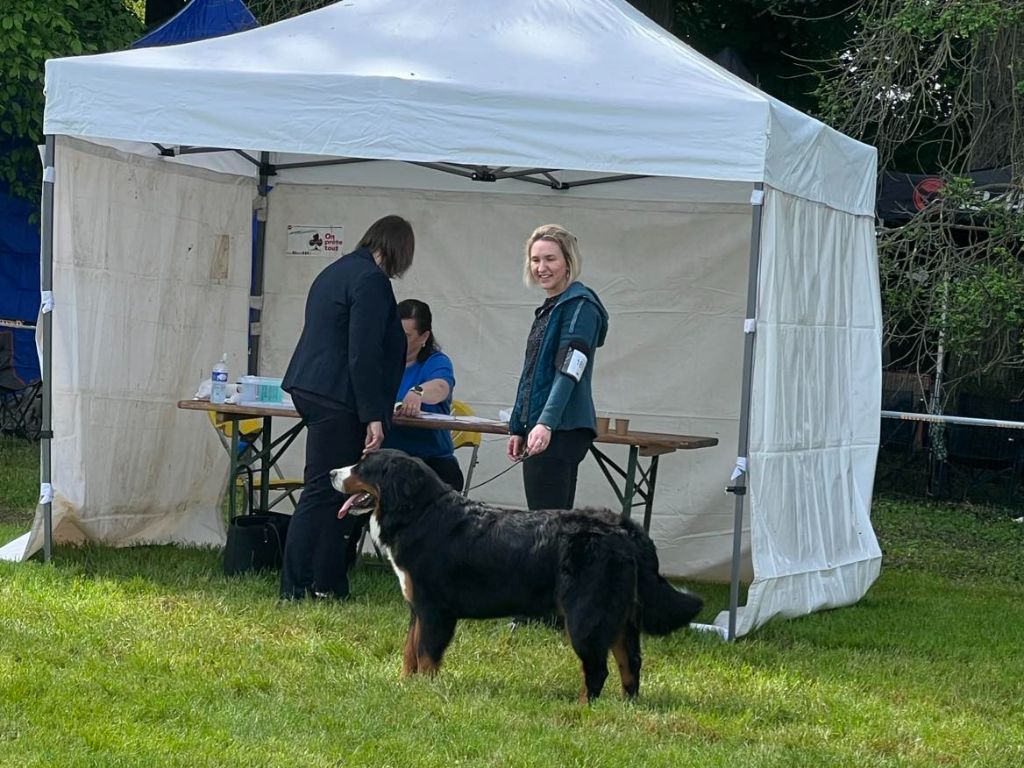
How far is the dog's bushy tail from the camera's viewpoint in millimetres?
4723

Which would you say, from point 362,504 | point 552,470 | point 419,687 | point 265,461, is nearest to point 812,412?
point 552,470

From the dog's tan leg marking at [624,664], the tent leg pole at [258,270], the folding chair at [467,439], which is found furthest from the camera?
the tent leg pole at [258,270]

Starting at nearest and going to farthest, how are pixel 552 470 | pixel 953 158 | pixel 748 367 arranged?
pixel 552 470
pixel 748 367
pixel 953 158

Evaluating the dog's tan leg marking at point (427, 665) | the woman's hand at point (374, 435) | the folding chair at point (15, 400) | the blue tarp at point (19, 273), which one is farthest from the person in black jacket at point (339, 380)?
the blue tarp at point (19, 273)

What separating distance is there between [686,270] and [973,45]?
310 centimetres

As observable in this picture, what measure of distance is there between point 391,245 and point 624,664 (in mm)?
2251

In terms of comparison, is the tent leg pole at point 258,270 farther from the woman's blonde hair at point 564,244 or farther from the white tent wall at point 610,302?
the woman's blonde hair at point 564,244

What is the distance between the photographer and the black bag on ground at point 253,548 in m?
6.95

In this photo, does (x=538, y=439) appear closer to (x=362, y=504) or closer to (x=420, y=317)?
(x=362, y=504)

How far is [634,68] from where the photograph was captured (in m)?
6.35

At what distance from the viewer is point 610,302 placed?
8.23 metres

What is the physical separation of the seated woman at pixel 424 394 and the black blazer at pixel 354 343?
722 mm

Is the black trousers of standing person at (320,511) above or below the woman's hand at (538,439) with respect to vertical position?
below

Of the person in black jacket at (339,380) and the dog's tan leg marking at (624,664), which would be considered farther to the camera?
the person in black jacket at (339,380)
